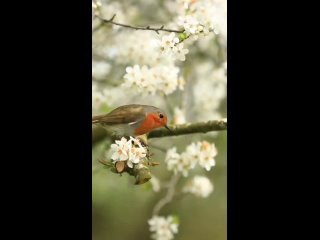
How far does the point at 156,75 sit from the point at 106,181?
0.49m

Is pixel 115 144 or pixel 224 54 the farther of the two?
pixel 224 54

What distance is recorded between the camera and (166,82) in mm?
2561

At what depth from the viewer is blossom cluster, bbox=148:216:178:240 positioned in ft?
8.29

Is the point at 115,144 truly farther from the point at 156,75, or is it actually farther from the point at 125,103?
the point at 156,75

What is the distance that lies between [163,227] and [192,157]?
317 millimetres

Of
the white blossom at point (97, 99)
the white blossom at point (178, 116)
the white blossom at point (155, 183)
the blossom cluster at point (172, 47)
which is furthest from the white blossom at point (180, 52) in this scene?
the white blossom at point (155, 183)

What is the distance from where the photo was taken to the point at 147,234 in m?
2.53

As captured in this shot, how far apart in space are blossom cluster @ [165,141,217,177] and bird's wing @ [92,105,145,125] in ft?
0.68

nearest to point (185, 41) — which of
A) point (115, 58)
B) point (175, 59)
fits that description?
point (175, 59)

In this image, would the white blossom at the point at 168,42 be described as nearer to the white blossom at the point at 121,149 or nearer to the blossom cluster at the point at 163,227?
the white blossom at the point at 121,149

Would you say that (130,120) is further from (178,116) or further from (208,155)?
(208,155)

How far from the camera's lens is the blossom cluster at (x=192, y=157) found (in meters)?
2.54

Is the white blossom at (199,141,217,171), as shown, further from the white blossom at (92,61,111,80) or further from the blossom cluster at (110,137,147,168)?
the white blossom at (92,61,111,80)

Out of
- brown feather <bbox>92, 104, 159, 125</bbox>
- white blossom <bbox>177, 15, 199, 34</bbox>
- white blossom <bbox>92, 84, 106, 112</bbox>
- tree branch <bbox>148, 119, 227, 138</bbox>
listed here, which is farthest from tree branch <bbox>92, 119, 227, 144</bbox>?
white blossom <bbox>177, 15, 199, 34</bbox>
